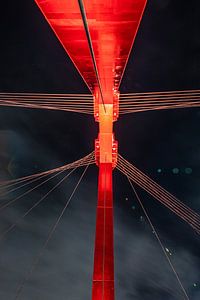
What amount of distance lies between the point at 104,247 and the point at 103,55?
552 cm

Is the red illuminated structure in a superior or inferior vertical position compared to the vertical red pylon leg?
superior

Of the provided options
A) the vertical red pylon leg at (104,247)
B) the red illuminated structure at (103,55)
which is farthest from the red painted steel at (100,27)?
the vertical red pylon leg at (104,247)

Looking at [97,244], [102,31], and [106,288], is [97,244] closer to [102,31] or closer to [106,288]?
[106,288]

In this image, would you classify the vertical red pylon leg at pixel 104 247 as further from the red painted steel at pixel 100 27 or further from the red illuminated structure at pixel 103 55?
the red painted steel at pixel 100 27

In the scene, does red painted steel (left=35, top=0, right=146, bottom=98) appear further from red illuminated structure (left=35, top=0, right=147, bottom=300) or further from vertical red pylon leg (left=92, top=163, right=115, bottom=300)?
vertical red pylon leg (left=92, top=163, right=115, bottom=300)

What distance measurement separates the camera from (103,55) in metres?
8.23

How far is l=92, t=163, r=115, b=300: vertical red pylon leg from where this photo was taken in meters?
9.97

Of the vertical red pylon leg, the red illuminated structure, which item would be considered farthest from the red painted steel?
the vertical red pylon leg

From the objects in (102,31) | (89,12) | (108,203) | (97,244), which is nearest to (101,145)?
(108,203)

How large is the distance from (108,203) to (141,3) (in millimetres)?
7062

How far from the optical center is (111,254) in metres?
10.6

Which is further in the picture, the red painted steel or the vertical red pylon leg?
the vertical red pylon leg

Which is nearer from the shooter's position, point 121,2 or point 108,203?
point 121,2

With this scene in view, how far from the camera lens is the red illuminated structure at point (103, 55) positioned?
19.8 ft
